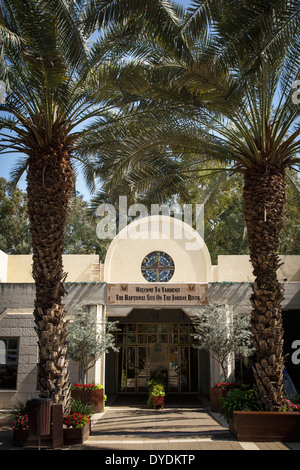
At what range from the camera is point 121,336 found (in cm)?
2267

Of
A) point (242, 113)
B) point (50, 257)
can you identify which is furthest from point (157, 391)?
point (242, 113)

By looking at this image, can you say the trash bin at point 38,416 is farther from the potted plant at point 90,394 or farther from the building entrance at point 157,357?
the building entrance at point 157,357

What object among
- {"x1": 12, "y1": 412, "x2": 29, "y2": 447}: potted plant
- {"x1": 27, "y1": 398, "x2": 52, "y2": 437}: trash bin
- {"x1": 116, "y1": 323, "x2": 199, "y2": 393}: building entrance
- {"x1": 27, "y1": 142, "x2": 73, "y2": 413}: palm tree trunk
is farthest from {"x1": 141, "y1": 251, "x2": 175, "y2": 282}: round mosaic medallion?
{"x1": 27, "y1": 398, "x2": 52, "y2": 437}: trash bin

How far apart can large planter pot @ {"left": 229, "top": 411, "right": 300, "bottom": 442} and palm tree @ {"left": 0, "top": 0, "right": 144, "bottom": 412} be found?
13.3 ft

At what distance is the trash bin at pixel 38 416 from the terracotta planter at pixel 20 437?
2.78ft

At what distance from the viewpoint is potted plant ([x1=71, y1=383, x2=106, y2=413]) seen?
15.5 metres

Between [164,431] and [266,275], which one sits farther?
[164,431]

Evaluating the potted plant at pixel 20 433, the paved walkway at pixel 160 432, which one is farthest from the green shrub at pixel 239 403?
the potted plant at pixel 20 433

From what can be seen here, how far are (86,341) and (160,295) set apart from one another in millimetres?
3446

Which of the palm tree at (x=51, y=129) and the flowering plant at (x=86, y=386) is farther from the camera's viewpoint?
the flowering plant at (x=86, y=386)

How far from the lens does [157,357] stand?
2233cm

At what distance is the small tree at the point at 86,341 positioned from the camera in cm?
1566

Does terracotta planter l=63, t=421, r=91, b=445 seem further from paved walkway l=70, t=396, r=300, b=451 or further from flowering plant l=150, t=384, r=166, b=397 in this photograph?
flowering plant l=150, t=384, r=166, b=397

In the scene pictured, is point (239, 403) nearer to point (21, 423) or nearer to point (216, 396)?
point (216, 396)
